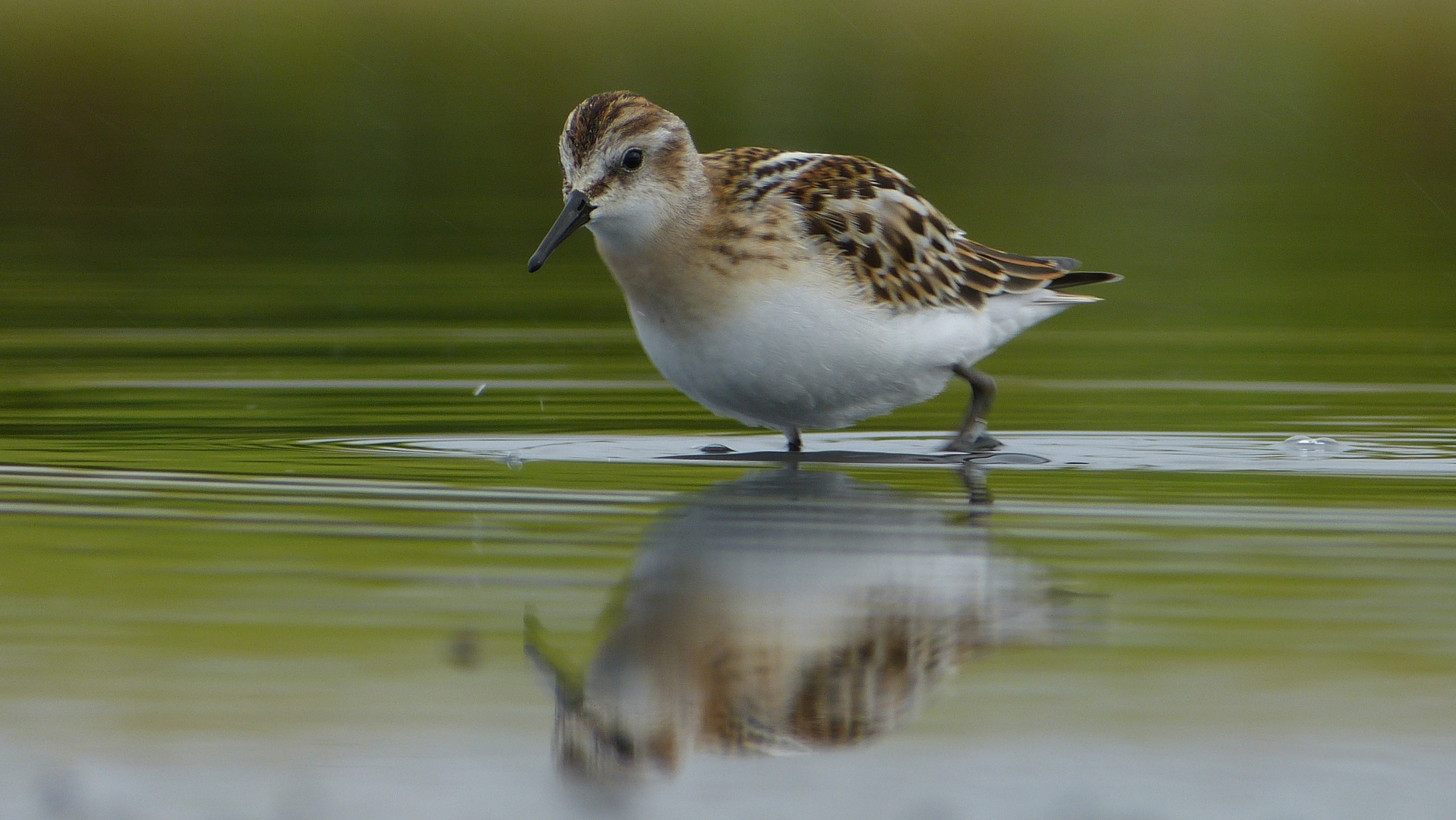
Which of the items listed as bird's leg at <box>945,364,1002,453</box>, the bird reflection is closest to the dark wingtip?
bird's leg at <box>945,364,1002,453</box>

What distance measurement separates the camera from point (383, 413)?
37.4 feet

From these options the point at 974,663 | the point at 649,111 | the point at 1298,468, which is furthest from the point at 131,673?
the point at 1298,468

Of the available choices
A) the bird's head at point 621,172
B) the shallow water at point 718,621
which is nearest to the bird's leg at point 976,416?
the shallow water at point 718,621

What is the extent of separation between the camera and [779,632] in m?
5.88

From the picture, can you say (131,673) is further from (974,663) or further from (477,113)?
(477,113)

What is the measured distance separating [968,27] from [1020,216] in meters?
19.4

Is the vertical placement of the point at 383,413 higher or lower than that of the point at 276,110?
lower

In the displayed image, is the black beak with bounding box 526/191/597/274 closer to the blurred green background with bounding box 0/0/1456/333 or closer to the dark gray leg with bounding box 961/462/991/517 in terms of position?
the dark gray leg with bounding box 961/462/991/517

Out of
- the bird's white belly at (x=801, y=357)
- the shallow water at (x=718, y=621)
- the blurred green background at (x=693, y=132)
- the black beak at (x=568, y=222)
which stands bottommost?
the shallow water at (x=718, y=621)

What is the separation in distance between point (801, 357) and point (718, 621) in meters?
3.35

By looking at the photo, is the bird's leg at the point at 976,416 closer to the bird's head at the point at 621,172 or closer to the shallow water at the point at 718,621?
the shallow water at the point at 718,621

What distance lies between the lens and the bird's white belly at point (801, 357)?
9.23 meters

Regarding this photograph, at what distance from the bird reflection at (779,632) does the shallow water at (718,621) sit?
0.02 m

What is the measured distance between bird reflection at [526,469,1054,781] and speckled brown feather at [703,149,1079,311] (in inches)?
77.0
